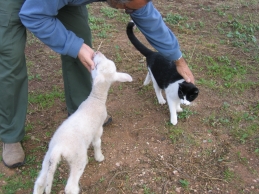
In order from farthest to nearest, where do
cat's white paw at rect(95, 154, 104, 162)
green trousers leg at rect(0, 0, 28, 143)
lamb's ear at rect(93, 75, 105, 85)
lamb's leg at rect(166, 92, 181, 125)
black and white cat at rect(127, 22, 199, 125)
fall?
lamb's leg at rect(166, 92, 181, 125) < black and white cat at rect(127, 22, 199, 125) < cat's white paw at rect(95, 154, 104, 162) < lamb's ear at rect(93, 75, 105, 85) < green trousers leg at rect(0, 0, 28, 143)

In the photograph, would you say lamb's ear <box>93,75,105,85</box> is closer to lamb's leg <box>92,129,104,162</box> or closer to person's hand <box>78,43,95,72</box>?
person's hand <box>78,43,95,72</box>

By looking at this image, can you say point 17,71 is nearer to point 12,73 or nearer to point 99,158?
point 12,73

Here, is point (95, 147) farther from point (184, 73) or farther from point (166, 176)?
point (184, 73)

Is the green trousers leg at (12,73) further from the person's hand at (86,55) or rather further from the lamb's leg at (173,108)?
the lamb's leg at (173,108)

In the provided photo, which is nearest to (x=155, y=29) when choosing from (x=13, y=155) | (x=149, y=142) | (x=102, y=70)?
(x=102, y=70)

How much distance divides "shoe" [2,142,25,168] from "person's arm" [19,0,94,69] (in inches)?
39.8

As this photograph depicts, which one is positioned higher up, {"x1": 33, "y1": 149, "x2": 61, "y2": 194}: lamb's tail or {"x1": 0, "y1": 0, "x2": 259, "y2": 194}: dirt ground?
{"x1": 33, "y1": 149, "x2": 61, "y2": 194}: lamb's tail

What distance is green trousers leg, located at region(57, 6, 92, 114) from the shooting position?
263cm

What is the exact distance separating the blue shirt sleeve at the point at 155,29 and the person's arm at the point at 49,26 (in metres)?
0.50

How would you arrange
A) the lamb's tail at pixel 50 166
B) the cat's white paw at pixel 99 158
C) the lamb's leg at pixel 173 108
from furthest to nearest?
the lamb's leg at pixel 173 108 → the cat's white paw at pixel 99 158 → the lamb's tail at pixel 50 166

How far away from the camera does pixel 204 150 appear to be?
2.89 meters

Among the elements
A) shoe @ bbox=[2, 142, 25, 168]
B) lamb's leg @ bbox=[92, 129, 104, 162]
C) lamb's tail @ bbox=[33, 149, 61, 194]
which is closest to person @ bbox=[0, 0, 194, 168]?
shoe @ bbox=[2, 142, 25, 168]

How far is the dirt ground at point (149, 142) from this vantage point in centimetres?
258

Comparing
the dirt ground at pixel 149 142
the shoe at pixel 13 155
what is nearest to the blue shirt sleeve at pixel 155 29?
the dirt ground at pixel 149 142
